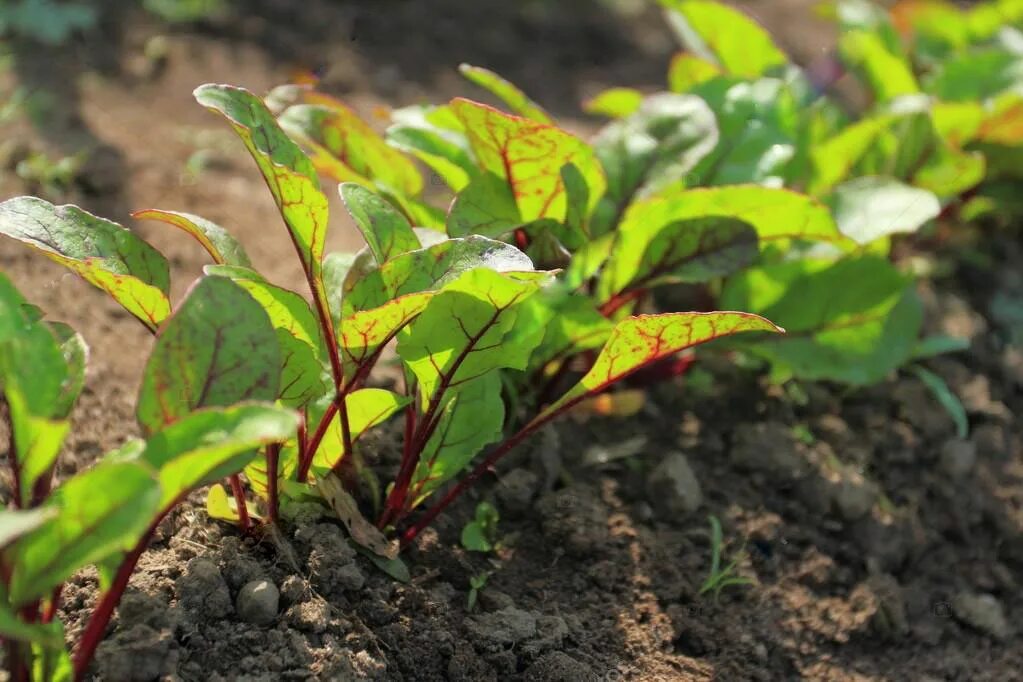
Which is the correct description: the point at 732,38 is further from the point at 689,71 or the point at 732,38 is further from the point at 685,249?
the point at 685,249

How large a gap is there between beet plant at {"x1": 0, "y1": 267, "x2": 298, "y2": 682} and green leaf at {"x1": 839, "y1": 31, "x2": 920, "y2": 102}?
2317mm

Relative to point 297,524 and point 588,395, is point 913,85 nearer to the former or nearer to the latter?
point 588,395

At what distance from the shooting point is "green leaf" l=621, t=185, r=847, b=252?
2070mm


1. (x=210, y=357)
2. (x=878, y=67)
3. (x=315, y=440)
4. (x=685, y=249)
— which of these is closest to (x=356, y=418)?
(x=315, y=440)

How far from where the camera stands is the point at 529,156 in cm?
198

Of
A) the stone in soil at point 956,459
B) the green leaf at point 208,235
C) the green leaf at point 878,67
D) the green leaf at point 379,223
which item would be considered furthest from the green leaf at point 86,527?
the green leaf at point 878,67

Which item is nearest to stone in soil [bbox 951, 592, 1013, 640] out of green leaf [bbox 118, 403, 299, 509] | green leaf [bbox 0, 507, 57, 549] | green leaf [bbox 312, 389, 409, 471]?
green leaf [bbox 312, 389, 409, 471]

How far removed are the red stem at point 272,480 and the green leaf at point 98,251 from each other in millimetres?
264

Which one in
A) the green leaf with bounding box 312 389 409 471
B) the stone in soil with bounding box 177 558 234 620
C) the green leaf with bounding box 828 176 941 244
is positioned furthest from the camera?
the green leaf with bounding box 828 176 941 244

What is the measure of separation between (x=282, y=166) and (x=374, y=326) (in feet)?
→ 0.89

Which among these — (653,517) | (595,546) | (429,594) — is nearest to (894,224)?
(653,517)

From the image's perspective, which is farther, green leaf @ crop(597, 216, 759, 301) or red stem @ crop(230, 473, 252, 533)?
green leaf @ crop(597, 216, 759, 301)

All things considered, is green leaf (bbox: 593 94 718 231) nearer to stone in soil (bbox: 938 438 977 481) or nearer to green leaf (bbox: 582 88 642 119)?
green leaf (bbox: 582 88 642 119)

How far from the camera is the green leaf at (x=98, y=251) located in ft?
5.03
